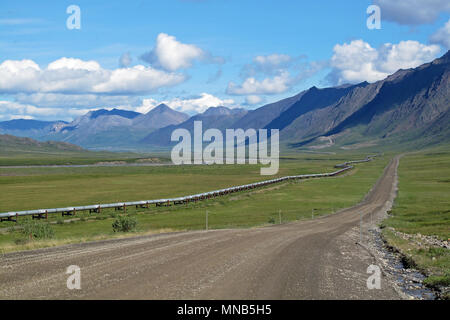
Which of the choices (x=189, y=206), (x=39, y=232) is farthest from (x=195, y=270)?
(x=189, y=206)

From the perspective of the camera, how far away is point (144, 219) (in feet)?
177

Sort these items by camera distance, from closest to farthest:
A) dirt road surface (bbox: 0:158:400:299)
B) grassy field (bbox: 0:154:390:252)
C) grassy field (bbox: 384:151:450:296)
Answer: dirt road surface (bbox: 0:158:400:299), grassy field (bbox: 384:151:450:296), grassy field (bbox: 0:154:390:252)

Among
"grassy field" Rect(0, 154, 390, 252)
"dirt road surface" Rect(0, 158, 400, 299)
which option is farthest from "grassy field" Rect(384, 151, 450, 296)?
"grassy field" Rect(0, 154, 390, 252)

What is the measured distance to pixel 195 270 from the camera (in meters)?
18.5

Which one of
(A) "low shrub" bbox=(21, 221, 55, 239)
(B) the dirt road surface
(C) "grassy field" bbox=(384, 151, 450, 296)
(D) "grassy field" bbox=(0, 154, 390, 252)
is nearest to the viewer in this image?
(B) the dirt road surface

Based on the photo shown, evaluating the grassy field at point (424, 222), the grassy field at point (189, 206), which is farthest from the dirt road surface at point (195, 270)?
the grassy field at point (189, 206)

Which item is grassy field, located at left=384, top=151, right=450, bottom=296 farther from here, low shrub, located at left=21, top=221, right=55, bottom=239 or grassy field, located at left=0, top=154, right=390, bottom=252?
low shrub, located at left=21, top=221, right=55, bottom=239

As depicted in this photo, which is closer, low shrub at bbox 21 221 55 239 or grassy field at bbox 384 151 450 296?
grassy field at bbox 384 151 450 296

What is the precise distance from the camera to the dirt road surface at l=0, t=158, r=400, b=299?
15133mm

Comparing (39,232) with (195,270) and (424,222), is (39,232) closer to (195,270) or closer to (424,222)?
(195,270)

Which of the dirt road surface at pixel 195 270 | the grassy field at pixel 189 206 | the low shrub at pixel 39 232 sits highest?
the dirt road surface at pixel 195 270

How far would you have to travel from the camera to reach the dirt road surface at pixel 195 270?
15133 millimetres

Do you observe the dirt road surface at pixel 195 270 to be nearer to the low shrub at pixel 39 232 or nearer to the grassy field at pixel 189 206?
the grassy field at pixel 189 206
